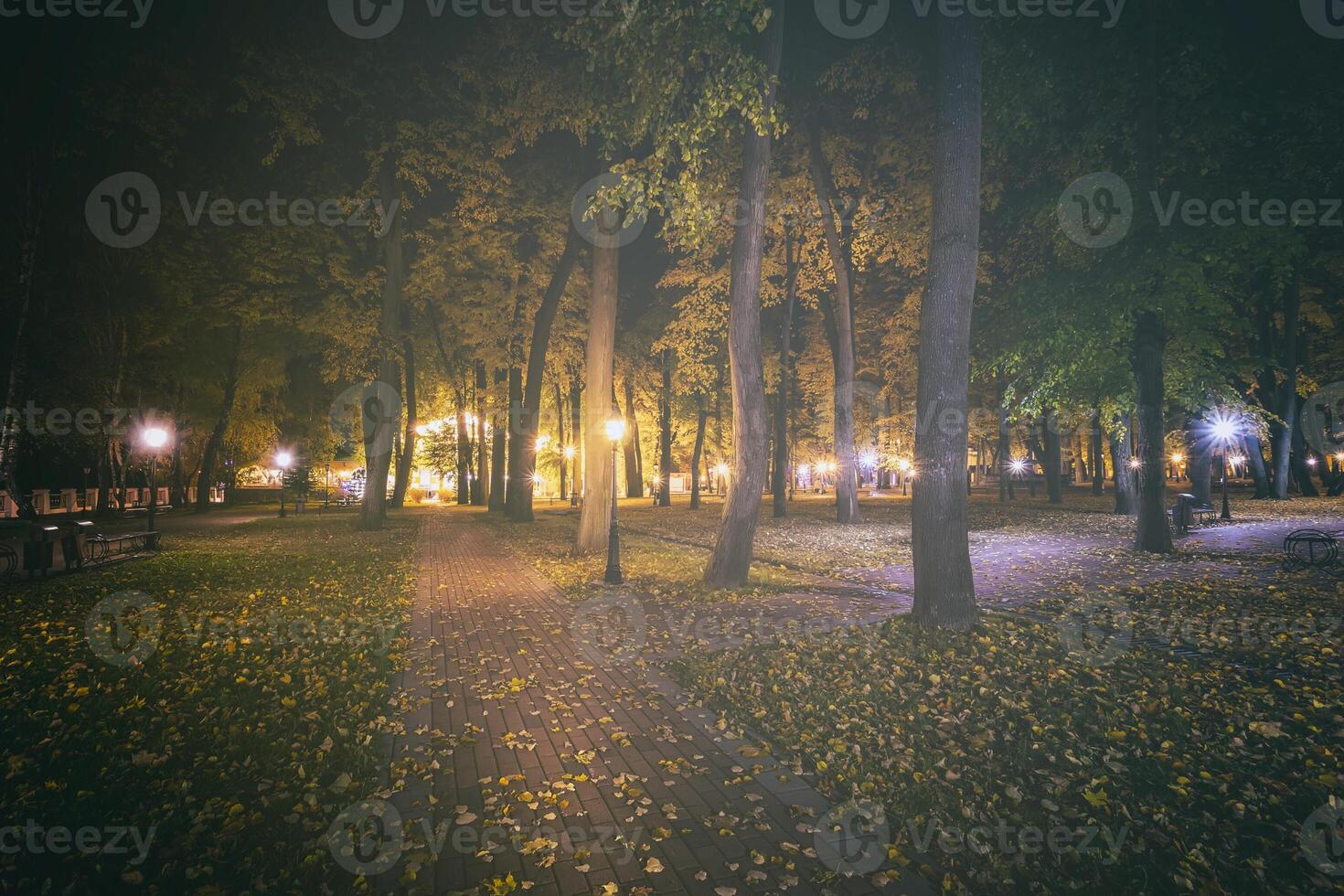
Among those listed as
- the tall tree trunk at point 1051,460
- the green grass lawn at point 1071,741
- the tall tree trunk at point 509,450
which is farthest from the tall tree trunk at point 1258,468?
the tall tree trunk at point 509,450

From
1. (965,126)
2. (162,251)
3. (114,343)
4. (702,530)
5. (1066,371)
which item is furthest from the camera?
(114,343)

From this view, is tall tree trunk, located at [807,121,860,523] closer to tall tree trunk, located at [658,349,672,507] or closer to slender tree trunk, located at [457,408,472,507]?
tall tree trunk, located at [658,349,672,507]

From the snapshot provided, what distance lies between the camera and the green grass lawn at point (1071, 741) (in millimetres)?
3256

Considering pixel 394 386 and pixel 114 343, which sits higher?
pixel 114 343

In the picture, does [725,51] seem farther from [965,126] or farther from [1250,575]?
[1250,575]

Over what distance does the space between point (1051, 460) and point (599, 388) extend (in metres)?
28.8

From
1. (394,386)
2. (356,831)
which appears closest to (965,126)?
(356,831)

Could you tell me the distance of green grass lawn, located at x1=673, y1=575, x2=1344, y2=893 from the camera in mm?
3256

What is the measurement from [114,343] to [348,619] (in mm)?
26782

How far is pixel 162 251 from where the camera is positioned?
22422mm

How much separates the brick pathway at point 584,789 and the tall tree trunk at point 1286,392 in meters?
34.3

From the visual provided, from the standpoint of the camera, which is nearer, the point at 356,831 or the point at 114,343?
the point at 356,831

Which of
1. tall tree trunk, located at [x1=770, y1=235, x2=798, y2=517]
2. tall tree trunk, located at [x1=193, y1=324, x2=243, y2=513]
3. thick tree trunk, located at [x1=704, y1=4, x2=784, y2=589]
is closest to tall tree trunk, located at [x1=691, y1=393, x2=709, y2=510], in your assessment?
tall tree trunk, located at [x1=770, y1=235, x2=798, y2=517]

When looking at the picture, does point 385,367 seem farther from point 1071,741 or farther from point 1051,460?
point 1051,460
